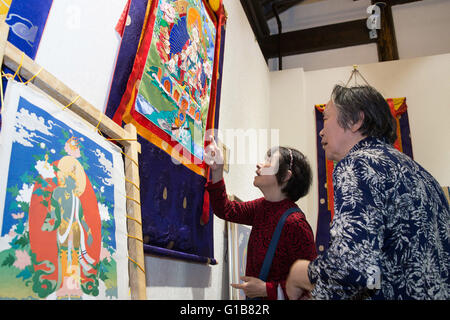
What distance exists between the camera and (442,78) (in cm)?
350

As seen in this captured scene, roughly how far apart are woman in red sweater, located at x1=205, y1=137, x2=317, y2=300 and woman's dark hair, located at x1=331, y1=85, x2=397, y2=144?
1.84 ft

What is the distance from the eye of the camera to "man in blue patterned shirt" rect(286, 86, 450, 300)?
0.81m

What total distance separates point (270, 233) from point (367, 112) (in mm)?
666

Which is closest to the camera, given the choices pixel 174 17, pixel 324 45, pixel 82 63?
pixel 82 63

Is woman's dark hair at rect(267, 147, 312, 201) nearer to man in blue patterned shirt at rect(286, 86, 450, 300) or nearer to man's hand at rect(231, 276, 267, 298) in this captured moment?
man's hand at rect(231, 276, 267, 298)

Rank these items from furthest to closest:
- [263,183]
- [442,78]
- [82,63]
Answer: [442,78] → [263,183] → [82,63]

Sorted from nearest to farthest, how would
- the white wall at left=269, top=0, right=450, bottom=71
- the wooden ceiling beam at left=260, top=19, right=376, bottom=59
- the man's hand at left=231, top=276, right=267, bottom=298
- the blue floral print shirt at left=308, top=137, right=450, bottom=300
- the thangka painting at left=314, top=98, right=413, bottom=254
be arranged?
the blue floral print shirt at left=308, top=137, right=450, bottom=300, the man's hand at left=231, top=276, right=267, bottom=298, the thangka painting at left=314, top=98, right=413, bottom=254, the white wall at left=269, top=0, right=450, bottom=71, the wooden ceiling beam at left=260, top=19, right=376, bottom=59

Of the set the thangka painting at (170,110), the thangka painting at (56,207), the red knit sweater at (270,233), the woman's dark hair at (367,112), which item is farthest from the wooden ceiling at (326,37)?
the thangka painting at (56,207)

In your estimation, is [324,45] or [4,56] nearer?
[4,56]

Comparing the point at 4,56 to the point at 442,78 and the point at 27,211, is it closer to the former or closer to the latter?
the point at 27,211

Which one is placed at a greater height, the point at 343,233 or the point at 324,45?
A: the point at 324,45

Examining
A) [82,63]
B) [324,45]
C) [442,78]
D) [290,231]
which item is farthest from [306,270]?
[324,45]

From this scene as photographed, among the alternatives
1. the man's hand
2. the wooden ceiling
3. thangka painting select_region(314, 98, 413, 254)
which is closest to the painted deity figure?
the man's hand

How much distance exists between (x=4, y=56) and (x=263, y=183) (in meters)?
1.22
